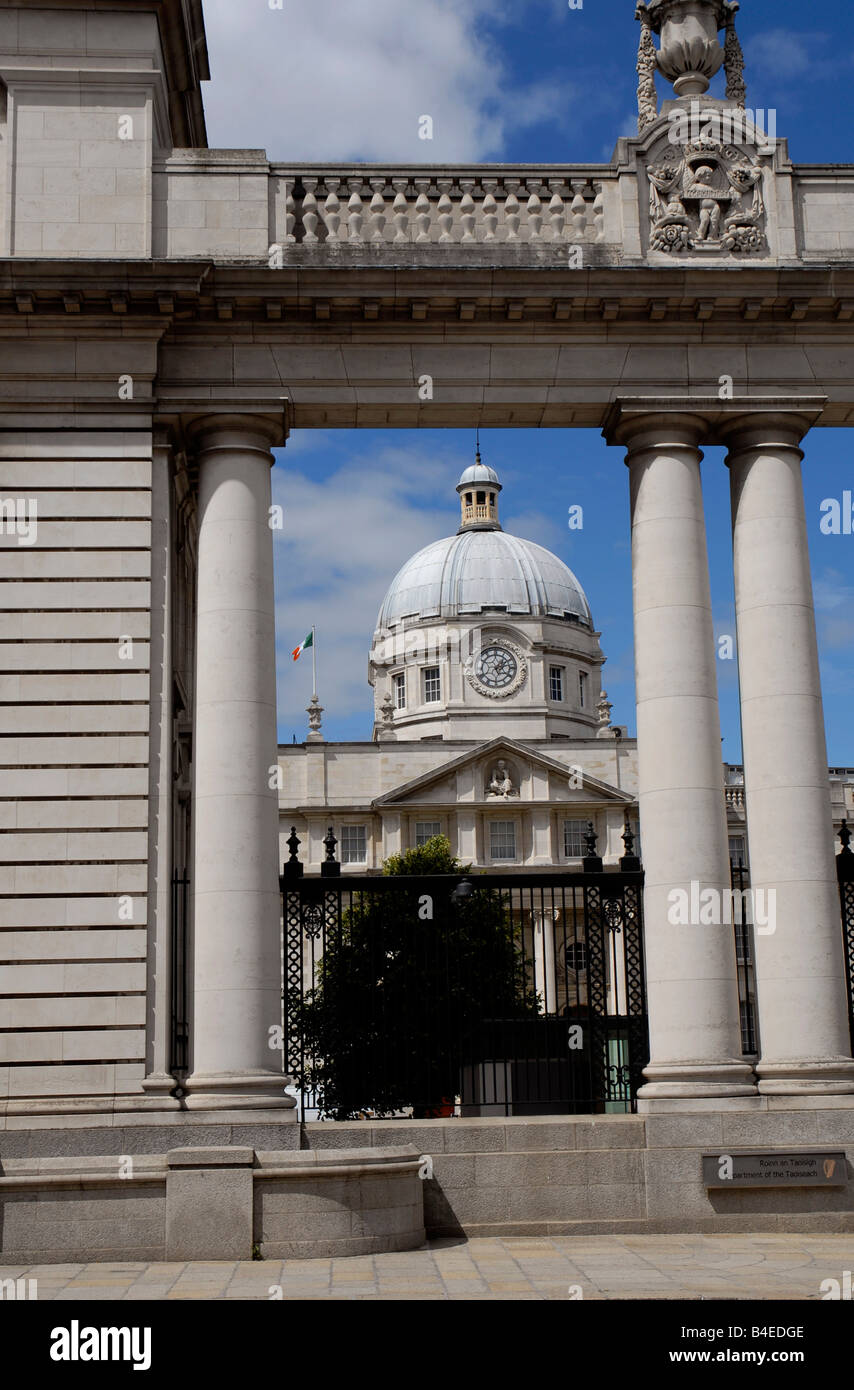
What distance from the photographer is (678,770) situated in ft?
73.4

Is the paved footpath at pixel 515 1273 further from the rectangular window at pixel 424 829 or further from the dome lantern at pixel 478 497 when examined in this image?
the dome lantern at pixel 478 497

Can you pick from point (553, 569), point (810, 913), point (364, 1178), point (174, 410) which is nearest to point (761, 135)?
point (174, 410)

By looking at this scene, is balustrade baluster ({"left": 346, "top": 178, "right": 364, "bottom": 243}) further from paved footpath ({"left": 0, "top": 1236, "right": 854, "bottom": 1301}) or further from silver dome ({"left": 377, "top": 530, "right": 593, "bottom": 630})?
silver dome ({"left": 377, "top": 530, "right": 593, "bottom": 630})

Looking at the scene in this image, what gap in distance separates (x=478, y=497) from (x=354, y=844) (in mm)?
64609

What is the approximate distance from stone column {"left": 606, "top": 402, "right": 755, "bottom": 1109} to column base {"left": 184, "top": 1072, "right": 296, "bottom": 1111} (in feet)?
16.3

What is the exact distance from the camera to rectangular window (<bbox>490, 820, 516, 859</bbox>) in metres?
104

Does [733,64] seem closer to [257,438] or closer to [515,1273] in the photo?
[257,438]

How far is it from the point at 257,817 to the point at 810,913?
25.5ft

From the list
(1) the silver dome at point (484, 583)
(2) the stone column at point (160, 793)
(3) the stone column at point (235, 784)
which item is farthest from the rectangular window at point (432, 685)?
(2) the stone column at point (160, 793)

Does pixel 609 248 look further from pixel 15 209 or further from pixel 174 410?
pixel 15 209

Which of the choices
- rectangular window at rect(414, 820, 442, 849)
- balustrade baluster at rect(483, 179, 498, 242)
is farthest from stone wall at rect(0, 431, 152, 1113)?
rectangular window at rect(414, 820, 442, 849)

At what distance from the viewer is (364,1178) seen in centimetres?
1931
